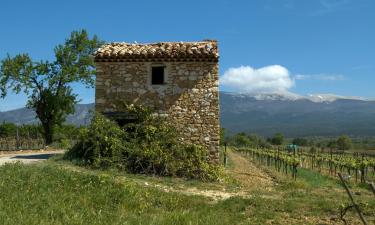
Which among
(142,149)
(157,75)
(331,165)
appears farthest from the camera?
(331,165)

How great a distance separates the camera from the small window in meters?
17.7

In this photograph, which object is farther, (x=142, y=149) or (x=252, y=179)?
(x=252, y=179)

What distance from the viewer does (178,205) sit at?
11008 mm

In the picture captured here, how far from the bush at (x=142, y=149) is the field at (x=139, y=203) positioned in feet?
8.81

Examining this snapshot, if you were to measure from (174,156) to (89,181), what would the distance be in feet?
17.1

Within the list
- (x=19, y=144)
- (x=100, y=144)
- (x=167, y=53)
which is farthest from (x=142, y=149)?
(x=19, y=144)

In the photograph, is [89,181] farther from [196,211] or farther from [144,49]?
[144,49]

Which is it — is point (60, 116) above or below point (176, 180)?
above

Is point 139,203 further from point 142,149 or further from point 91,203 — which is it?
point 142,149

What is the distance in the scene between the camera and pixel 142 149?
1617 cm

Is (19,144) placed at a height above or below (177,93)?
below

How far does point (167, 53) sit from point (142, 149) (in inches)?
148

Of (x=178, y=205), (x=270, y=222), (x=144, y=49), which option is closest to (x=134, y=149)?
(x=144, y=49)

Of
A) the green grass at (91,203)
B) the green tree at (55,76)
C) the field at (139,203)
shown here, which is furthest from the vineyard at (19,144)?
the green grass at (91,203)
